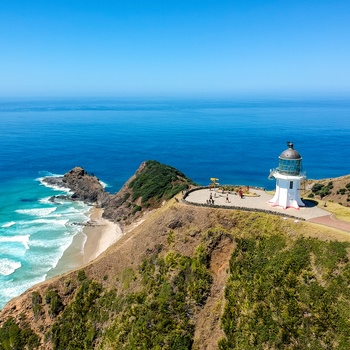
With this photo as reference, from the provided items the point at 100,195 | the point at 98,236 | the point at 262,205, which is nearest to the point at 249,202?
the point at 262,205

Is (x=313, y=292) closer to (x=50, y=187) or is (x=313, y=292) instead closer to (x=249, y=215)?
(x=249, y=215)

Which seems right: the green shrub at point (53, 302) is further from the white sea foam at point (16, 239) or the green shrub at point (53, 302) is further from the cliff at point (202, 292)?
the white sea foam at point (16, 239)

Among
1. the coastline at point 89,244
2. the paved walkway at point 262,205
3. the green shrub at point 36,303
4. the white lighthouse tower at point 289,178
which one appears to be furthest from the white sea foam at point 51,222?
the white lighthouse tower at point 289,178

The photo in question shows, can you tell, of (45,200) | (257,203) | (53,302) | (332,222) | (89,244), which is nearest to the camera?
(332,222)

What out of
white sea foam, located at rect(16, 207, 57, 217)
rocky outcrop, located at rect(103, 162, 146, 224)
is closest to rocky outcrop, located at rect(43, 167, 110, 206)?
rocky outcrop, located at rect(103, 162, 146, 224)

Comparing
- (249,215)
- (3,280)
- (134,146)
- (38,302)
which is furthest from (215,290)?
(134,146)

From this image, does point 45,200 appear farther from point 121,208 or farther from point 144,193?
point 144,193
